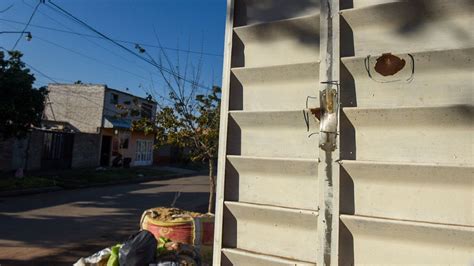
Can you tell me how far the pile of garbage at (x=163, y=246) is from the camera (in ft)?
12.3

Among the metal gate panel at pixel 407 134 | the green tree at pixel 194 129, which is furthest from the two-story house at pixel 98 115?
the metal gate panel at pixel 407 134

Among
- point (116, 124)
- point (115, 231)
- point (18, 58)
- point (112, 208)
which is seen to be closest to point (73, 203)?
point (112, 208)

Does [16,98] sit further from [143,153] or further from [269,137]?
[143,153]

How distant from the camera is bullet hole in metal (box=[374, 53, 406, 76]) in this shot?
2504mm

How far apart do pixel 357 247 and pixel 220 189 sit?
109cm

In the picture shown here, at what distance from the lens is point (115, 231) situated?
8906mm

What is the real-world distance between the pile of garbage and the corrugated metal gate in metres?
1.02

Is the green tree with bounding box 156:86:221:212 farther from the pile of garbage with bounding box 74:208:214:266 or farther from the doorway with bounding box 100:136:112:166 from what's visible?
the doorway with bounding box 100:136:112:166

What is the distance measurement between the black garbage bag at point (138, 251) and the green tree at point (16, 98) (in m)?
12.6

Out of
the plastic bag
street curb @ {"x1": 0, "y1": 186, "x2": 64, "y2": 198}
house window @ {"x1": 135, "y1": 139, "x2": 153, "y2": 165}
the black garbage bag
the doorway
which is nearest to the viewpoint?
the black garbage bag

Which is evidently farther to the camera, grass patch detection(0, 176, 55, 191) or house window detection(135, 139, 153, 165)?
house window detection(135, 139, 153, 165)

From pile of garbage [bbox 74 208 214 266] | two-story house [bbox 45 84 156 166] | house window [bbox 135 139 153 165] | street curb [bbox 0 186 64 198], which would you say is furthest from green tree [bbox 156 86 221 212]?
house window [bbox 135 139 153 165]

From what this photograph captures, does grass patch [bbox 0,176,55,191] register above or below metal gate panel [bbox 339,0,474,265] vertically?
below

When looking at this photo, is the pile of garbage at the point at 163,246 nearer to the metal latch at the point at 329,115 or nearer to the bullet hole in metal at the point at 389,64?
the metal latch at the point at 329,115
